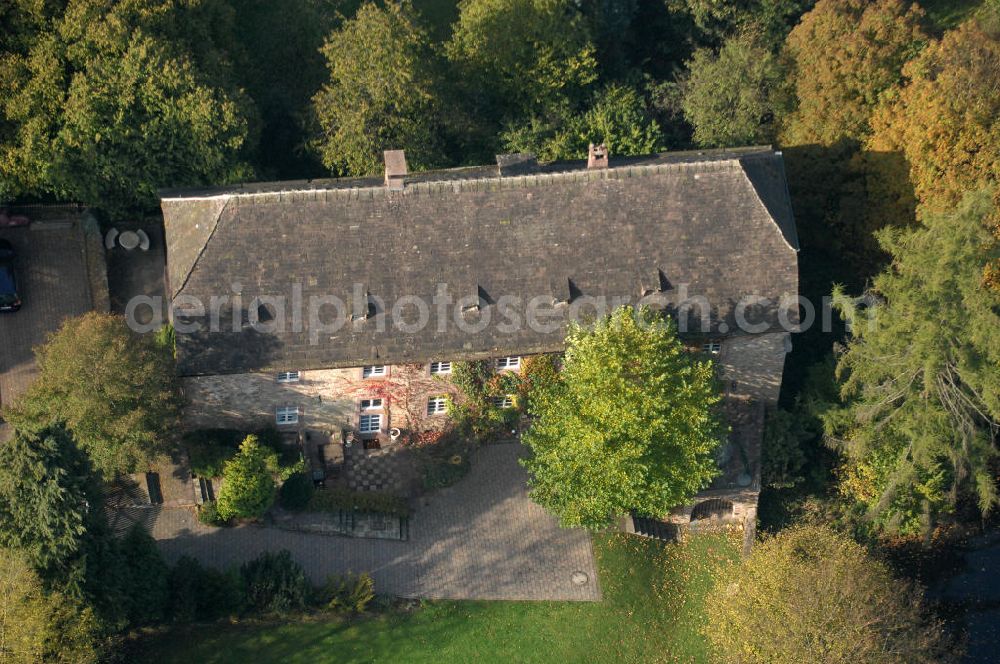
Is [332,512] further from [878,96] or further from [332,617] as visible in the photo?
[878,96]

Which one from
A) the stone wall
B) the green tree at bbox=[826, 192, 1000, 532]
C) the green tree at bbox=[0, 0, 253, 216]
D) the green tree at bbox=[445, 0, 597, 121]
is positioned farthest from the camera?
the green tree at bbox=[445, 0, 597, 121]

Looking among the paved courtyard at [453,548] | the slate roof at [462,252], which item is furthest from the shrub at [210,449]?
the slate roof at [462,252]

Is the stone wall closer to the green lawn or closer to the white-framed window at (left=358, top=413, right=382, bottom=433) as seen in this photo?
the white-framed window at (left=358, top=413, right=382, bottom=433)

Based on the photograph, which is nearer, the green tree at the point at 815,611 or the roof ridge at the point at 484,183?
the green tree at the point at 815,611

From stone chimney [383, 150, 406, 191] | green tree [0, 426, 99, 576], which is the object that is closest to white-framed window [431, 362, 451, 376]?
stone chimney [383, 150, 406, 191]

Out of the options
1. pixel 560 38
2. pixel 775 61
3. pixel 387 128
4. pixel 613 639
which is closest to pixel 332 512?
pixel 613 639

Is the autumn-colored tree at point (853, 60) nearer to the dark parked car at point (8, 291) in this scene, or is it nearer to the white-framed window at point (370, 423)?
the white-framed window at point (370, 423)
